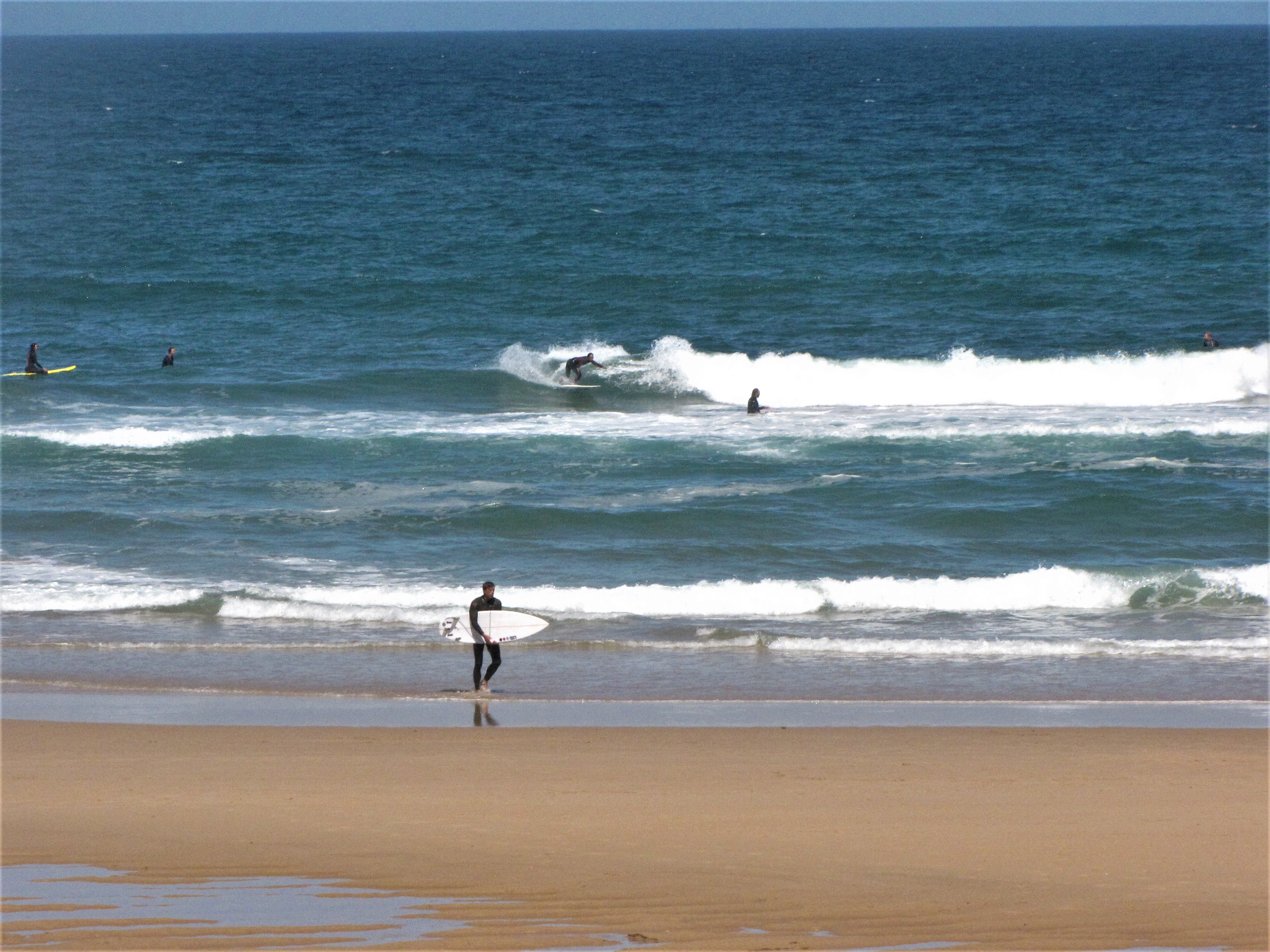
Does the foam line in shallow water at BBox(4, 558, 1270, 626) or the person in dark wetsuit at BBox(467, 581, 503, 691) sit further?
the foam line in shallow water at BBox(4, 558, 1270, 626)

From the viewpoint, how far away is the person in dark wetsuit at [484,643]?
12.0m

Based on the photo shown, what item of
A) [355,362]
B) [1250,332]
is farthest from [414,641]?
[1250,332]

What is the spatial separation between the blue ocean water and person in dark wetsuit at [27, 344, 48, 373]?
1.78ft

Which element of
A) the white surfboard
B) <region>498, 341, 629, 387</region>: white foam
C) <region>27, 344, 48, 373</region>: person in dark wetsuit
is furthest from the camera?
<region>498, 341, 629, 387</region>: white foam

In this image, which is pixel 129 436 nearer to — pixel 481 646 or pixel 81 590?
pixel 81 590

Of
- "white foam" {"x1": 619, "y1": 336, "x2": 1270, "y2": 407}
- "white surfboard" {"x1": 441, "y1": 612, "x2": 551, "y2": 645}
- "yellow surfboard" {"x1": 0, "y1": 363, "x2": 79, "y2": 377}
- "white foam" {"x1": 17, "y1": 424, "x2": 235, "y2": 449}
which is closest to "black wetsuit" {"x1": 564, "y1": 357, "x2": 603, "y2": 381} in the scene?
"white foam" {"x1": 619, "y1": 336, "x2": 1270, "y2": 407}

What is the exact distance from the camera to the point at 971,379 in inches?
1059

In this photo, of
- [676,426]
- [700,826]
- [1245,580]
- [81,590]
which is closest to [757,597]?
[1245,580]

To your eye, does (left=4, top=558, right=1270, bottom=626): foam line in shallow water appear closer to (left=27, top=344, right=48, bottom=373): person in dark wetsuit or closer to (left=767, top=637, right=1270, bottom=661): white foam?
(left=767, top=637, right=1270, bottom=661): white foam

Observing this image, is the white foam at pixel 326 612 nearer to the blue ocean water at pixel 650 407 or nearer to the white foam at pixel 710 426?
the blue ocean water at pixel 650 407

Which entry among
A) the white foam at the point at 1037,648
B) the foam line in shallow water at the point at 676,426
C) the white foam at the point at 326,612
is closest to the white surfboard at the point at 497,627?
the white foam at the point at 326,612

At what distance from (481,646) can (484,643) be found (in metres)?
0.06

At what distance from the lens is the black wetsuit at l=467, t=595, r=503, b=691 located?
1203 centimetres

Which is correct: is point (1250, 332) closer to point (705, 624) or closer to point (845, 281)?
point (845, 281)
